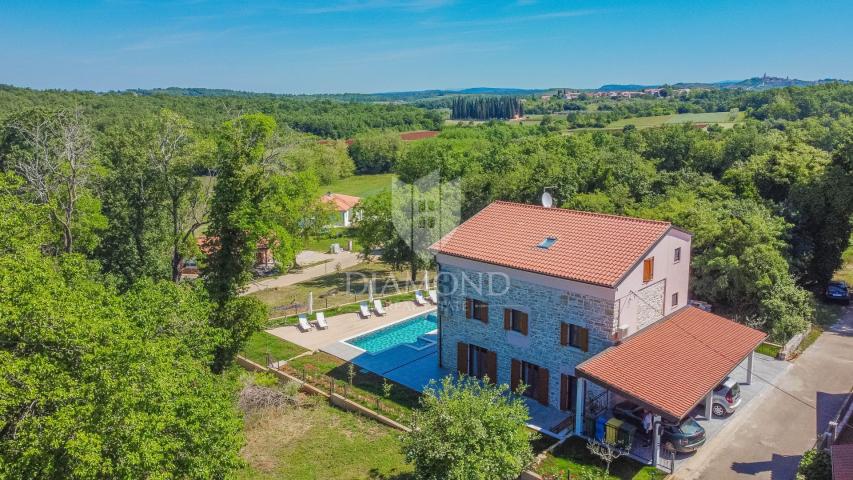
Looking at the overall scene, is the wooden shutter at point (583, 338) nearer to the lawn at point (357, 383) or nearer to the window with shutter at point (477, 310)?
the window with shutter at point (477, 310)

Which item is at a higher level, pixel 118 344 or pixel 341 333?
pixel 118 344

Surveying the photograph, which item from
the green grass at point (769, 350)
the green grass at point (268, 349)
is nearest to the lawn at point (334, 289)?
the green grass at point (268, 349)

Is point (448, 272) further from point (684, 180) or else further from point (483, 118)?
point (483, 118)

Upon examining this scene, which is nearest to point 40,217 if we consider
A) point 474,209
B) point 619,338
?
point 619,338

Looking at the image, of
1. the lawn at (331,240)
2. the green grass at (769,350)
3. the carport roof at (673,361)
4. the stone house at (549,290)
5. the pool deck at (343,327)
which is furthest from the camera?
the lawn at (331,240)

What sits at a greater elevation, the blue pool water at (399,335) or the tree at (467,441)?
the tree at (467,441)

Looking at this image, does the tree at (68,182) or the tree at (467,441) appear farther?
the tree at (68,182)
